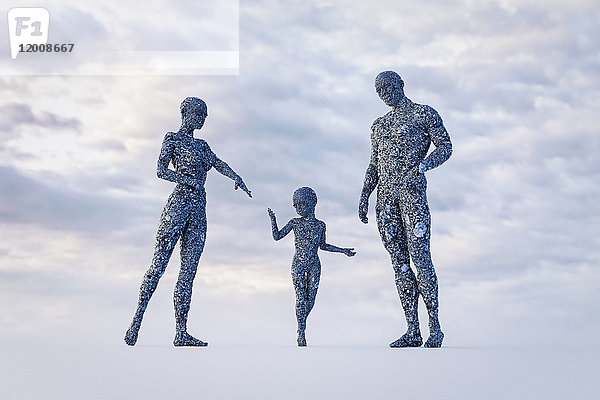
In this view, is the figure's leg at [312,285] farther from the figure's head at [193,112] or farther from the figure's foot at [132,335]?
the figure's head at [193,112]

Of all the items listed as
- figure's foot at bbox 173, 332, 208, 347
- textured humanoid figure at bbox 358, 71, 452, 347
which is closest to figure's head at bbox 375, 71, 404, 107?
textured humanoid figure at bbox 358, 71, 452, 347

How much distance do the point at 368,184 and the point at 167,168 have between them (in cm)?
258

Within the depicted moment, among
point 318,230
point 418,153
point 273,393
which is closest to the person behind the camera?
point 273,393

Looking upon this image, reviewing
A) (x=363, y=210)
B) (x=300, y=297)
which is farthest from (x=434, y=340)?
(x=300, y=297)

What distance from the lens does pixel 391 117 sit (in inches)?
324

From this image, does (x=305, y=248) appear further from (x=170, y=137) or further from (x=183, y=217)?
(x=170, y=137)

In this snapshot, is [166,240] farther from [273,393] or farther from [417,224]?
[273,393]

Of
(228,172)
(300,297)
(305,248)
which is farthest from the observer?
(305,248)

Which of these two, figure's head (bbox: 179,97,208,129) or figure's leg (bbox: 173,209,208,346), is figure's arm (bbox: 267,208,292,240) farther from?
figure's head (bbox: 179,97,208,129)

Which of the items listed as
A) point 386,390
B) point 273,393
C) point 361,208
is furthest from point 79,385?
point 361,208

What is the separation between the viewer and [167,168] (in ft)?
27.6

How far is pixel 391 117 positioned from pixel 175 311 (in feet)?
12.1

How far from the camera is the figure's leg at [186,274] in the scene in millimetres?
8531

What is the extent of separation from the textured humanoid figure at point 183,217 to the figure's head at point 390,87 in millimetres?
2336
